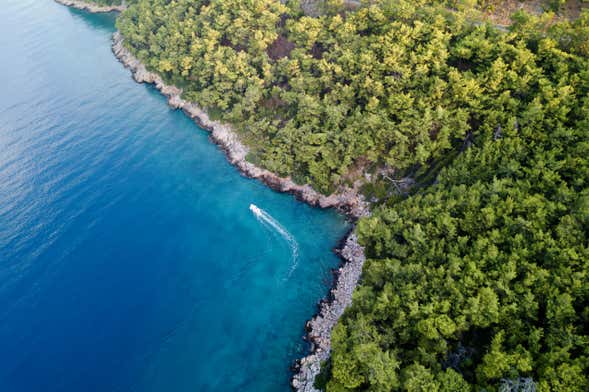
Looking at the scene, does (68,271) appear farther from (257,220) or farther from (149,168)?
(257,220)

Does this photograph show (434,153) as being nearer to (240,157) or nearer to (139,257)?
(240,157)

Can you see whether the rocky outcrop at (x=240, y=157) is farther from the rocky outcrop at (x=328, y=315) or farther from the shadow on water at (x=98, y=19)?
the shadow on water at (x=98, y=19)

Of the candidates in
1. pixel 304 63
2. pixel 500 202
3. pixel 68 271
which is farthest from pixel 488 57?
pixel 68 271

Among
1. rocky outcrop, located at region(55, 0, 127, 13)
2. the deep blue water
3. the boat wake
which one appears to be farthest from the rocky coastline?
rocky outcrop, located at region(55, 0, 127, 13)

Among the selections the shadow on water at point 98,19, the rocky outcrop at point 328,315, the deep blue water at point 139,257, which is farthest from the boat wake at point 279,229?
the shadow on water at point 98,19

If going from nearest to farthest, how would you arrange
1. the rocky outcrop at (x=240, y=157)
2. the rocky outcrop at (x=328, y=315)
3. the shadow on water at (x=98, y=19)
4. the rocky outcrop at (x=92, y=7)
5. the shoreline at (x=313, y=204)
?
the rocky outcrop at (x=328, y=315) → the shoreline at (x=313, y=204) → the rocky outcrop at (x=240, y=157) → the shadow on water at (x=98, y=19) → the rocky outcrop at (x=92, y=7)

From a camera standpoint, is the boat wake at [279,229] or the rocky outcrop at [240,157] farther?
the rocky outcrop at [240,157]

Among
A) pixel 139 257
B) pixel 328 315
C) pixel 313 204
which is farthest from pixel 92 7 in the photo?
pixel 328 315
